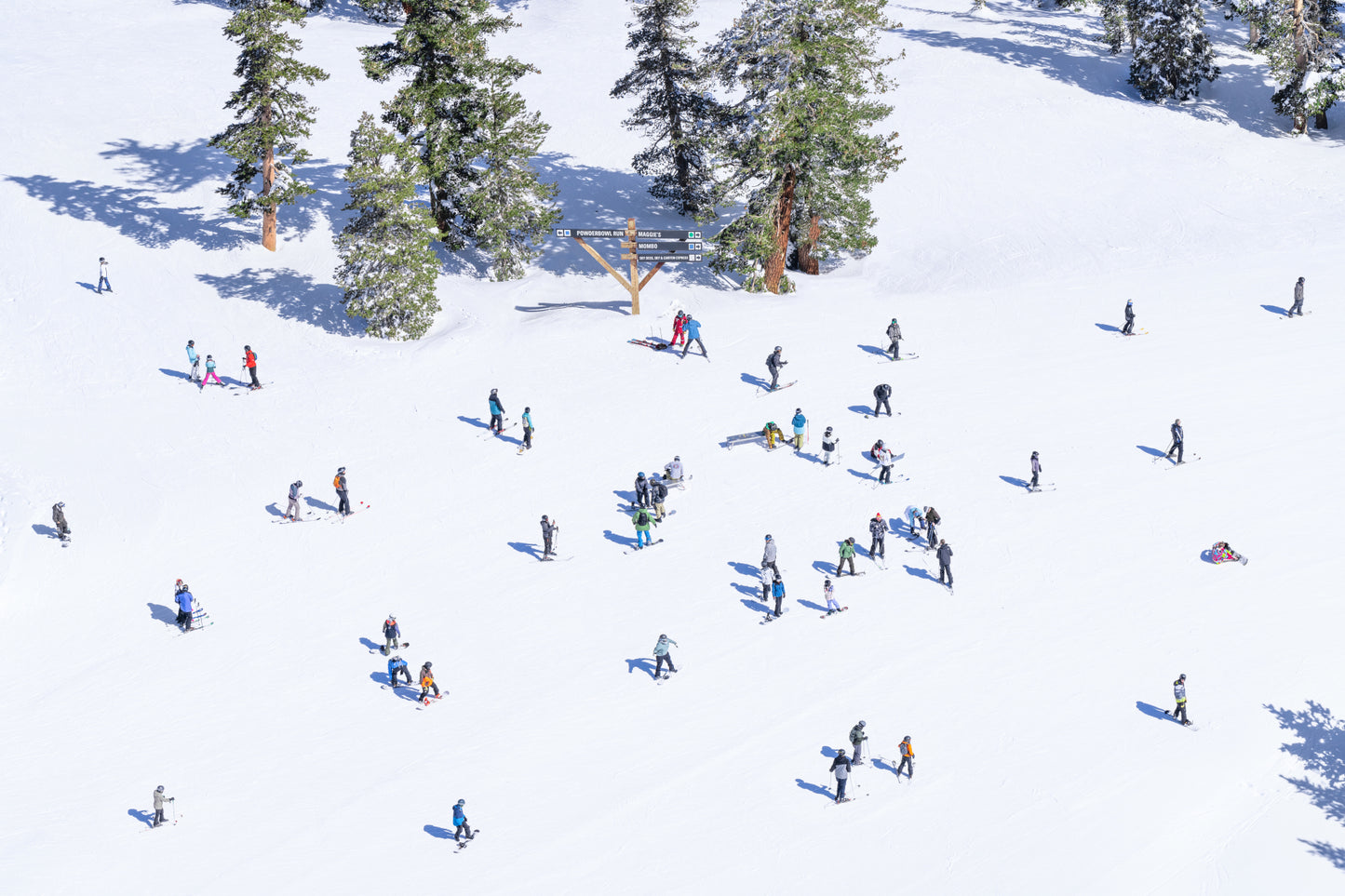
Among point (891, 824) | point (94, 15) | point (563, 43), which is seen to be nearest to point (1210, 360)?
point (891, 824)

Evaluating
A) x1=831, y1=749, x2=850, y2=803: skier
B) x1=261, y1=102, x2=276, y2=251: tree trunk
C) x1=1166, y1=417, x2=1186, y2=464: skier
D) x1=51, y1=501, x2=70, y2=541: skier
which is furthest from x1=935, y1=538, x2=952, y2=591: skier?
x1=261, y1=102, x2=276, y2=251: tree trunk

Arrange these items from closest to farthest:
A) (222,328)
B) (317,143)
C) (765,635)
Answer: (765,635), (222,328), (317,143)

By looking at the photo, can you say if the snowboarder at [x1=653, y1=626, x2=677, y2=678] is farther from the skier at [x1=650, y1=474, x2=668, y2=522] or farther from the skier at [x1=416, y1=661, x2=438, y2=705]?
the skier at [x1=650, y1=474, x2=668, y2=522]

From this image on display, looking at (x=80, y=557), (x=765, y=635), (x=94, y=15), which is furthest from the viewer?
(x=94, y=15)

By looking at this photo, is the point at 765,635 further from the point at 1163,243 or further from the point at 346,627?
the point at 1163,243

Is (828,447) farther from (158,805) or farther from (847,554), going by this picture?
(158,805)

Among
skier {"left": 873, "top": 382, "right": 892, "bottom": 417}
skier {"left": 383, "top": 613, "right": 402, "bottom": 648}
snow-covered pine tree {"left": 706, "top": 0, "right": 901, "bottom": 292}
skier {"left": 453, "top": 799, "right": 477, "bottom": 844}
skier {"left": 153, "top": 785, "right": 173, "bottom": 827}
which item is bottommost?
skier {"left": 153, "top": 785, "right": 173, "bottom": 827}
